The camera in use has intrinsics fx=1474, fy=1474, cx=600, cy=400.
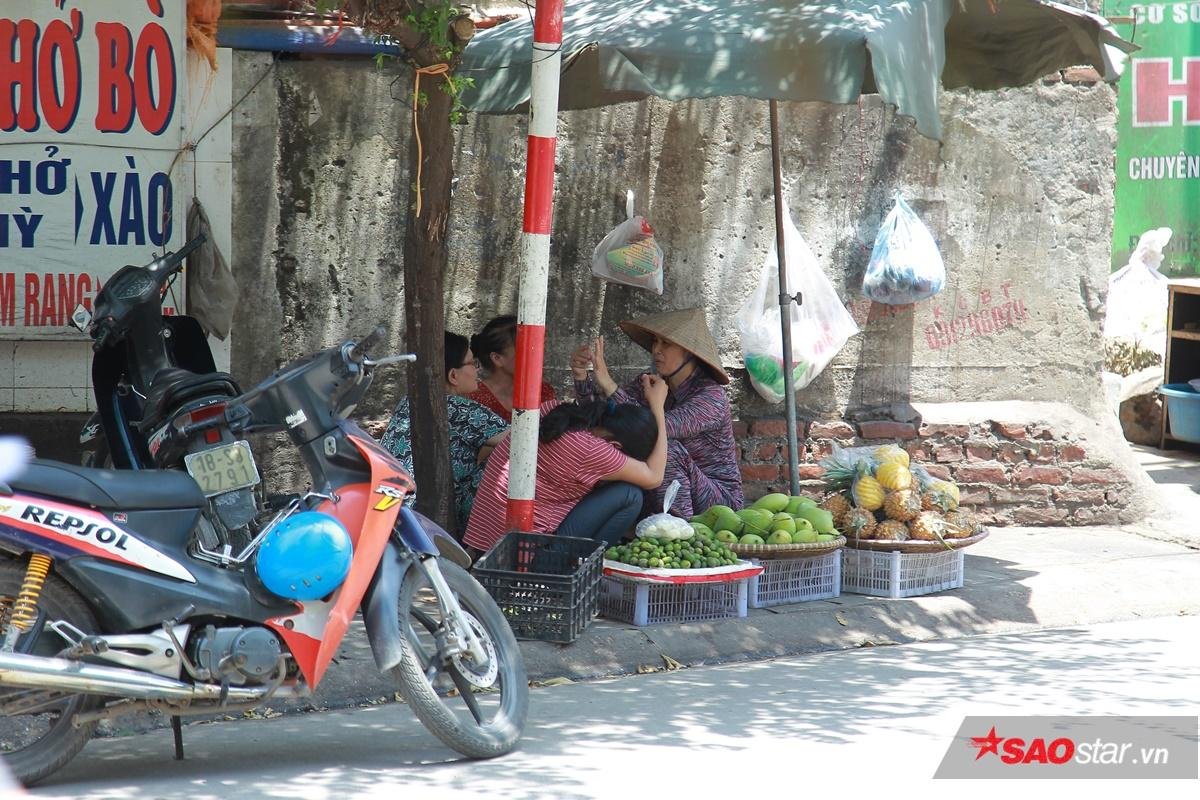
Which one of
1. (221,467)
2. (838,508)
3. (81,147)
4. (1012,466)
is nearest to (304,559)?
(221,467)

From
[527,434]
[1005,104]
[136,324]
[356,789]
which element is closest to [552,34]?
[527,434]

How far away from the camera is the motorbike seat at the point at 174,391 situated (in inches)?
182

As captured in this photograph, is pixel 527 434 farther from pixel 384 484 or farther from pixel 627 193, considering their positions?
pixel 627 193

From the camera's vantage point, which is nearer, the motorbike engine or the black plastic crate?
the motorbike engine

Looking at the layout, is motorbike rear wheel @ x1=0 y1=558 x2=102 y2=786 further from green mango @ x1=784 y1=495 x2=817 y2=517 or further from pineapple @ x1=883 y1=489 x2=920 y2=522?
pineapple @ x1=883 y1=489 x2=920 y2=522

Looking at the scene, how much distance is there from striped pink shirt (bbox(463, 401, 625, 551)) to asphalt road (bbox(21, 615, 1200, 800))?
862 mm

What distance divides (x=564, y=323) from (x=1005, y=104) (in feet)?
8.76

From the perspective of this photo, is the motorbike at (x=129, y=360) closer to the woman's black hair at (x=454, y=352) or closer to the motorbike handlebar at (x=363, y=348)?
the motorbike handlebar at (x=363, y=348)

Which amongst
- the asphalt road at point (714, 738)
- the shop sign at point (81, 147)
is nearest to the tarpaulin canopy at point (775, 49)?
the asphalt road at point (714, 738)

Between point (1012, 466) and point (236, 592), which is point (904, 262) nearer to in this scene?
point (1012, 466)

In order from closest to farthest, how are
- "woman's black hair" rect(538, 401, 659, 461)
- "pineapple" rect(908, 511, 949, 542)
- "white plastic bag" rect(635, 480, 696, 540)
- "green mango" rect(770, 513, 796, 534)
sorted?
"white plastic bag" rect(635, 480, 696, 540), "woman's black hair" rect(538, 401, 659, 461), "green mango" rect(770, 513, 796, 534), "pineapple" rect(908, 511, 949, 542)

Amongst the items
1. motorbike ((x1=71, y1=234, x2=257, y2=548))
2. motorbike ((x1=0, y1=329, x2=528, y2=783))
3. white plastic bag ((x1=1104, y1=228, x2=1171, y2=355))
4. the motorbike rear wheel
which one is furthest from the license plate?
white plastic bag ((x1=1104, y1=228, x2=1171, y2=355))

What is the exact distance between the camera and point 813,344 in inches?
293

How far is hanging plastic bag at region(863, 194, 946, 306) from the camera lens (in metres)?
7.60
